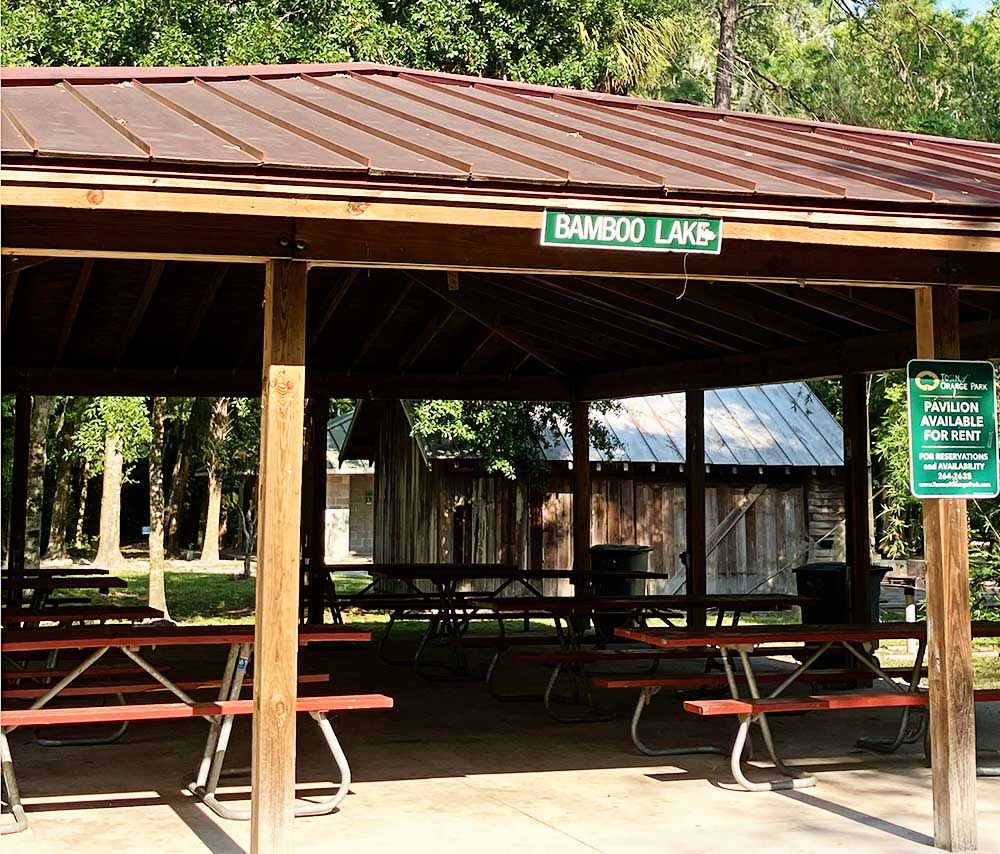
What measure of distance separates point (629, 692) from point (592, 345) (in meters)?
3.21

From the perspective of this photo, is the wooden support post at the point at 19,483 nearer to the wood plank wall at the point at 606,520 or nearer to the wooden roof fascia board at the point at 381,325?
the wooden roof fascia board at the point at 381,325

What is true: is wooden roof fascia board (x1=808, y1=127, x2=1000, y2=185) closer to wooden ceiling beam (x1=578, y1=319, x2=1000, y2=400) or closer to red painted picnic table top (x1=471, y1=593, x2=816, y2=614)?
wooden ceiling beam (x1=578, y1=319, x2=1000, y2=400)

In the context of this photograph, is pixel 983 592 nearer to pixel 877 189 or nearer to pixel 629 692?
pixel 629 692

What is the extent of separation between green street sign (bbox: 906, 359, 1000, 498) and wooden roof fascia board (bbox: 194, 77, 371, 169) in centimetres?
265

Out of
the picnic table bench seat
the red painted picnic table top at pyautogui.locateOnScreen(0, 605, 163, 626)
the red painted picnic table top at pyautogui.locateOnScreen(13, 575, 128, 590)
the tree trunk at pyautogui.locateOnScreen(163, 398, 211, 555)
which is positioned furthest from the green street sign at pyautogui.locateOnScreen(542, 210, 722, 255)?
the tree trunk at pyautogui.locateOnScreen(163, 398, 211, 555)

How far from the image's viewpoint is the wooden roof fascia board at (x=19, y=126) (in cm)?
474

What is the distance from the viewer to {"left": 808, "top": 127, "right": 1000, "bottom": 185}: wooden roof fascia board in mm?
6934

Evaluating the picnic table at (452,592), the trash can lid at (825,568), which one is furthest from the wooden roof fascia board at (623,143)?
the trash can lid at (825,568)

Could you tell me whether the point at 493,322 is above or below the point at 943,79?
below

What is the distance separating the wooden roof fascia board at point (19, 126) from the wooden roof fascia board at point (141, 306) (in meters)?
3.46

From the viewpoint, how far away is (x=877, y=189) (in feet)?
19.3

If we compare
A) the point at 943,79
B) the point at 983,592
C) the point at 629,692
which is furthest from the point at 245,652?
the point at 943,79

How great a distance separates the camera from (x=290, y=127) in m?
5.91

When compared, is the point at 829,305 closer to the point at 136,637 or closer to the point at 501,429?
the point at 136,637
